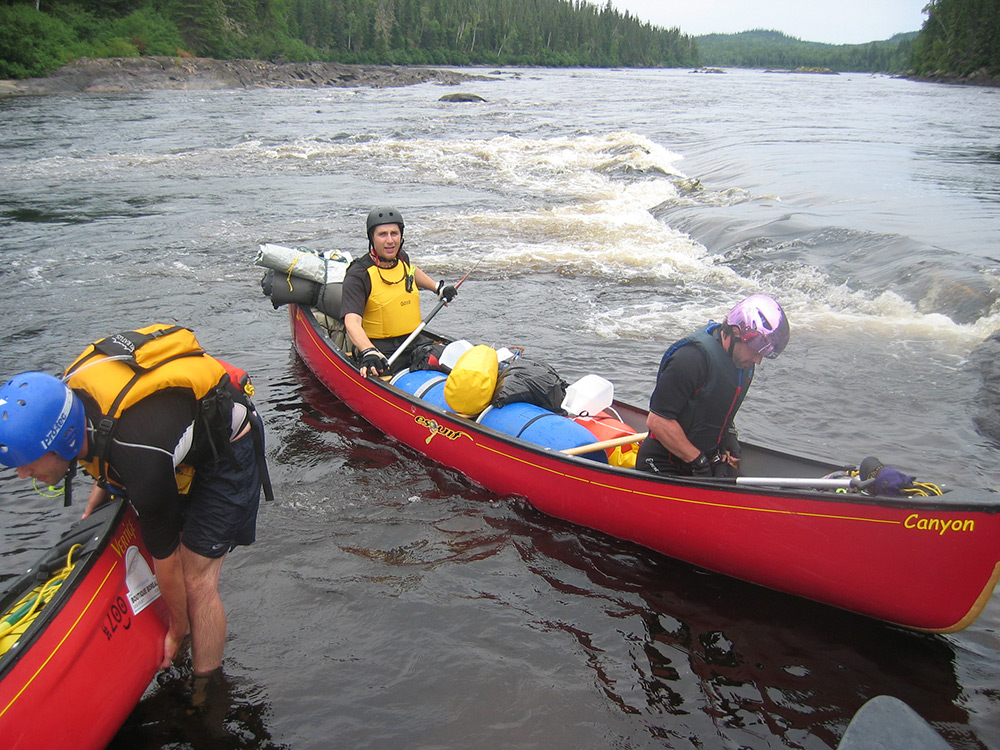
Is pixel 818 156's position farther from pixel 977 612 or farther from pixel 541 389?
pixel 977 612

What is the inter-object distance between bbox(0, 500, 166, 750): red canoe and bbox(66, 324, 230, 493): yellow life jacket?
1.55 feet

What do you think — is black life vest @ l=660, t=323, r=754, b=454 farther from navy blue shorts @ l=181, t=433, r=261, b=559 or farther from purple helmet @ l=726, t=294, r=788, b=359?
navy blue shorts @ l=181, t=433, r=261, b=559

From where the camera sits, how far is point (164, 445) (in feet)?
9.45

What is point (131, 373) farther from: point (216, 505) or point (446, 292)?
point (446, 292)

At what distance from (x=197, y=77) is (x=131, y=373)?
5580 cm

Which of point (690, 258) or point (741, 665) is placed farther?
point (690, 258)

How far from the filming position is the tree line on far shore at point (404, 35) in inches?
1919

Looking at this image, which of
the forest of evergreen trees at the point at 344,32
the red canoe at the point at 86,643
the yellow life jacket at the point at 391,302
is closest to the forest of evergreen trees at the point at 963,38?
the forest of evergreen trees at the point at 344,32

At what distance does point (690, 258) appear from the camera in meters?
12.7

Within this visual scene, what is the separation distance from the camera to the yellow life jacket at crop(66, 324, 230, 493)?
9.20 feet

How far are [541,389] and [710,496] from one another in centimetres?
187

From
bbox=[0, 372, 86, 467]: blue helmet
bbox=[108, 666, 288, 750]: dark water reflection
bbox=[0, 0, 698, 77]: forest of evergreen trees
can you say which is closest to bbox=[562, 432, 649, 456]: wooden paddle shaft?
bbox=[108, 666, 288, 750]: dark water reflection

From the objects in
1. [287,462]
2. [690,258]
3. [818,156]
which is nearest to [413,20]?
[818,156]

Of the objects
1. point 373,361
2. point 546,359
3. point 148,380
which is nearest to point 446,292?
point 373,361
